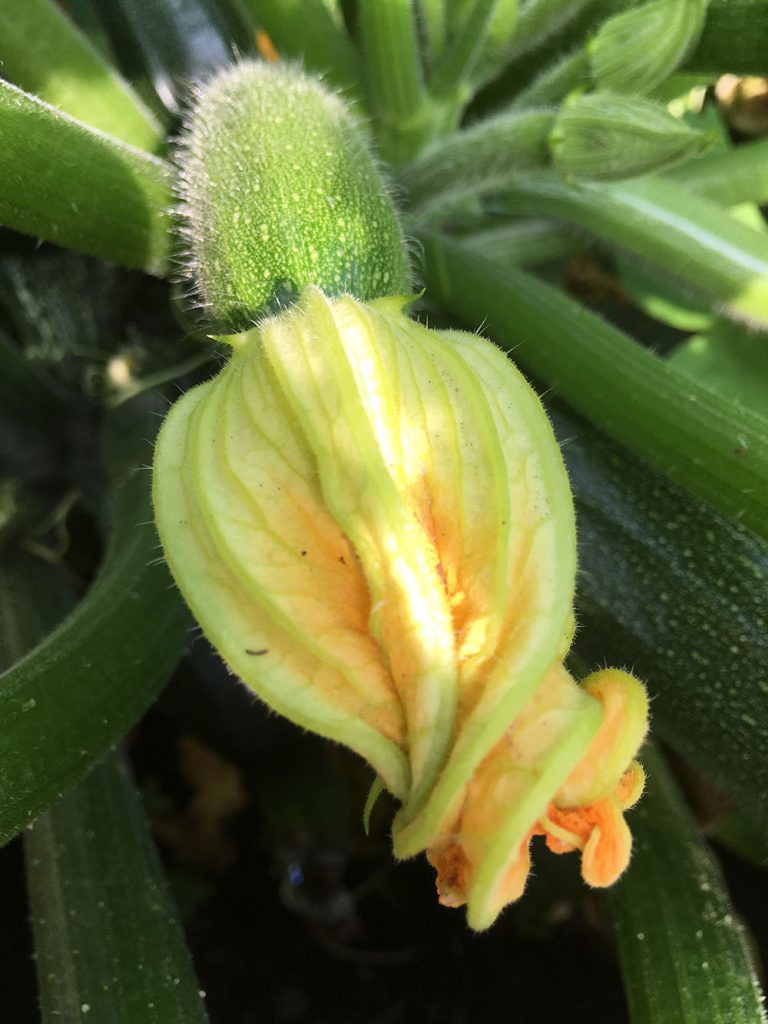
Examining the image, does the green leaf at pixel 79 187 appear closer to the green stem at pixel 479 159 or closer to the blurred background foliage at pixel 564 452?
the blurred background foliage at pixel 564 452

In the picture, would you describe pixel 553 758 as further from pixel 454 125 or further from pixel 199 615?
pixel 454 125

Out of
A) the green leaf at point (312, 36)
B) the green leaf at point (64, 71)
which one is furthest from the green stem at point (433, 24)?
the green leaf at point (64, 71)

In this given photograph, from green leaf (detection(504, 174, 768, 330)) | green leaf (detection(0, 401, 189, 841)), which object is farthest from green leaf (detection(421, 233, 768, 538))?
green leaf (detection(0, 401, 189, 841))

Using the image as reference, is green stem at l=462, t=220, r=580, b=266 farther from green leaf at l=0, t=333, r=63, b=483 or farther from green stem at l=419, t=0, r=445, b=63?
green leaf at l=0, t=333, r=63, b=483

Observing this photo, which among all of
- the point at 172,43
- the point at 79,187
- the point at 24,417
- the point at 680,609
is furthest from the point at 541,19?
Result: the point at 24,417

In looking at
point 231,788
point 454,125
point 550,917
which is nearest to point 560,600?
point 454,125
